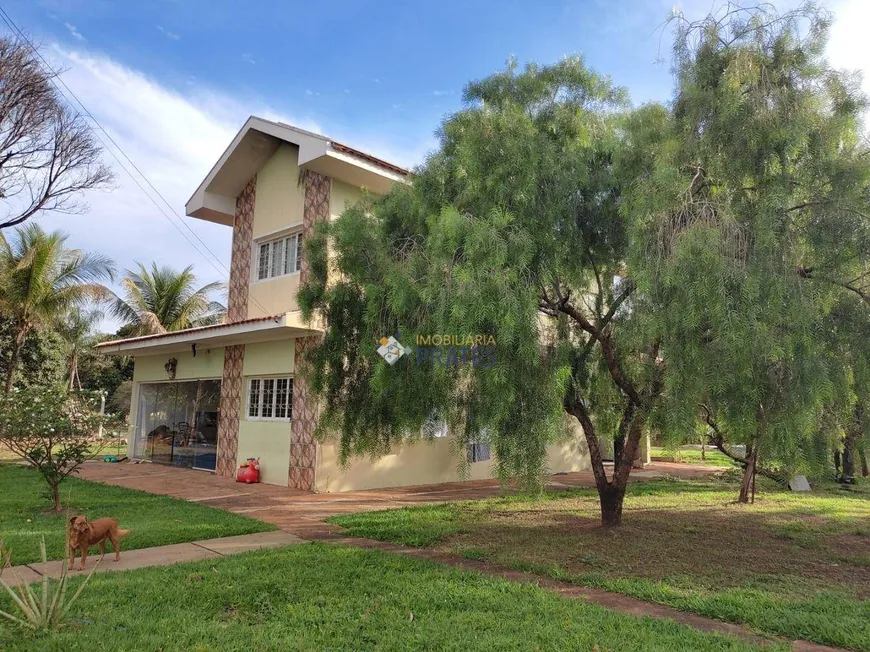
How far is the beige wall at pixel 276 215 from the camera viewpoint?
46.8ft

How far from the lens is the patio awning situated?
11797 mm

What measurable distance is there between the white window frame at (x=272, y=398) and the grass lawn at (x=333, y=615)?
7.24 meters

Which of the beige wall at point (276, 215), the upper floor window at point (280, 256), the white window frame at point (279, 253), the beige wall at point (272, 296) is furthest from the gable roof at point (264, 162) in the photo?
the beige wall at point (272, 296)

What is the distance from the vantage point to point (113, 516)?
9344 mm

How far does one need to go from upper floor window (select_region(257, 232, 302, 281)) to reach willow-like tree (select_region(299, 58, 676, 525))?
20.4 ft

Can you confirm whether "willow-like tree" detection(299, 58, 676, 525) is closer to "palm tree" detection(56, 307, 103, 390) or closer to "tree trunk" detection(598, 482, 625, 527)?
"tree trunk" detection(598, 482, 625, 527)

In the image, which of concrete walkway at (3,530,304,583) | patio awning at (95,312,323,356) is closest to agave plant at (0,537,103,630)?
concrete walkway at (3,530,304,583)

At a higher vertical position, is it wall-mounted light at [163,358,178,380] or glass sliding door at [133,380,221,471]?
wall-mounted light at [163,358,178,380]

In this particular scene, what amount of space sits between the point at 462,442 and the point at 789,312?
3.44 m

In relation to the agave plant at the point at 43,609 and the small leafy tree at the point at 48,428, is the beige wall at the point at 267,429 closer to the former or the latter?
the small leafy tree at the point at 48,428

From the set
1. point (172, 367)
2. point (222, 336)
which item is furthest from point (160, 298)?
point (222, 336)

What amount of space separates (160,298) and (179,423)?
1073cm

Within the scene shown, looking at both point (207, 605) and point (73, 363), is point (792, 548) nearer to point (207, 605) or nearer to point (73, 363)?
point (207, 605)

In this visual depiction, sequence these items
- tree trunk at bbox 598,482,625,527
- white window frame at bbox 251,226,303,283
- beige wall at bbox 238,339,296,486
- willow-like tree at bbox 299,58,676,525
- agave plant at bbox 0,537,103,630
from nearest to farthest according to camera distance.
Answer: agave plant at bbox 0,537,103,630 → willow-like tree at bbox 299,58,676,525 → tree trunk at bbox 598,482,625,527 → beige wall at bbox 238,339,296,486 → white window frame at bbox 251,226,303,283
